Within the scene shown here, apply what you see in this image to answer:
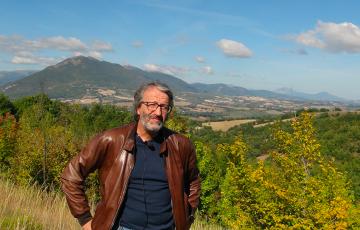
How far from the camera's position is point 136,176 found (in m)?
3.34

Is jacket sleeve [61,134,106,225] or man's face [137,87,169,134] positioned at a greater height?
man's face [137,87,169,134]

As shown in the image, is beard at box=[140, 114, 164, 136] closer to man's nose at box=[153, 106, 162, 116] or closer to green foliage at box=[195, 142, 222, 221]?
man's nose at box=[153, 106, 162, 116]

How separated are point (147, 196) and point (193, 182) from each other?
0.59m

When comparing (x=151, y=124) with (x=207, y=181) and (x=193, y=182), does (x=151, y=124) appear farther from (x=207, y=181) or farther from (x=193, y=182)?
(x=207, y=181)

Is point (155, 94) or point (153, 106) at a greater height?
point (155, 94)

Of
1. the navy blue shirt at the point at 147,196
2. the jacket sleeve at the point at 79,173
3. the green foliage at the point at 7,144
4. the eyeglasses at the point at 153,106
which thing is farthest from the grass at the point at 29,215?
the green foliage at the point at 7,144

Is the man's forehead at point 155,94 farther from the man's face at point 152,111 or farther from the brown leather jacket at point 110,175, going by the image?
the brown leather jacket at point 110,175

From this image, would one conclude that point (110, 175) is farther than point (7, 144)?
No

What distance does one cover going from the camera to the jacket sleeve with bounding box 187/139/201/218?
12.1 feet

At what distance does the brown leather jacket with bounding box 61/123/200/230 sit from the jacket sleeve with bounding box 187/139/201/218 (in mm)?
177

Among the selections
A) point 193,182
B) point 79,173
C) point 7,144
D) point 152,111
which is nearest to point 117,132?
point 152,111

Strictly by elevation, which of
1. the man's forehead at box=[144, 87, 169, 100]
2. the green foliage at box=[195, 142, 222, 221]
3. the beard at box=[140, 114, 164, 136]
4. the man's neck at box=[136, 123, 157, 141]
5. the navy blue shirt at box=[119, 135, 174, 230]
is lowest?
the green foliage at box=[195, 142, 222, 221]

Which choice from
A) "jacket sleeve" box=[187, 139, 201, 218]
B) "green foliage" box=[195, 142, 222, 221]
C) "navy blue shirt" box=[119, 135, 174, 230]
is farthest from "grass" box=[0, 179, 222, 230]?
"green foliage" box=[195, 142, 222, 221]

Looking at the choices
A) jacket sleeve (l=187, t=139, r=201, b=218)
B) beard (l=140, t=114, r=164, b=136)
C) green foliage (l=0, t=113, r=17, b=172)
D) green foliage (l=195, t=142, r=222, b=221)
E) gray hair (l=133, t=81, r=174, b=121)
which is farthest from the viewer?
green foliage (l=195, t=142, r=222, b=221)
